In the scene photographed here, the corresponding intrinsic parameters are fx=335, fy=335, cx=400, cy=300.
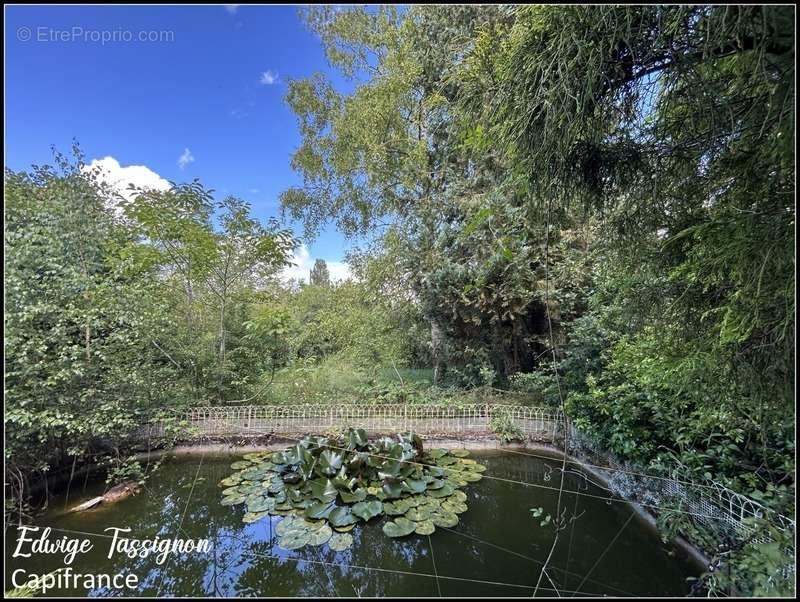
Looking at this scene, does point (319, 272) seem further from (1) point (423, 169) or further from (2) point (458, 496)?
(2) point (458, 496)

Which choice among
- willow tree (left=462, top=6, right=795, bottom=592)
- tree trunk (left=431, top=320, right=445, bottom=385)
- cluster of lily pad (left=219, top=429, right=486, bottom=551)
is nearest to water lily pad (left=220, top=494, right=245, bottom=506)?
cluster of lily pad (left=219, top=429, right=486, bottom=551)

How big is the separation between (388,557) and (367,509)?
19.5 inches

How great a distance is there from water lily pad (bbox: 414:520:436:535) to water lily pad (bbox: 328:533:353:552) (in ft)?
1.96

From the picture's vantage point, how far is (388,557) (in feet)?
9.08

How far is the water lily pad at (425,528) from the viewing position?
2979 mm

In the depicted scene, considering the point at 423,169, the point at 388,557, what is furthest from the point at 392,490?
the point at 423,169

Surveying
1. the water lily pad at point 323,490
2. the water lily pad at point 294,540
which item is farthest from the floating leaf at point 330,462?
the water lily pad at point 294,540

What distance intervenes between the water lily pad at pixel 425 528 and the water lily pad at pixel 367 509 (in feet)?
1.29

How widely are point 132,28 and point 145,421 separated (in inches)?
180

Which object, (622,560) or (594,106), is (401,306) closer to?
(622,560)

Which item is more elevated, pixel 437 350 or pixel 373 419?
pixel 437 350

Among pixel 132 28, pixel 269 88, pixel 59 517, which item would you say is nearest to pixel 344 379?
pixel 59 517

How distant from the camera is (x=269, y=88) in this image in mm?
3701

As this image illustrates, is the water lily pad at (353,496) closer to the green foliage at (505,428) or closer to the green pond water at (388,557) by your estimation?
the green pond water at (388,557)
